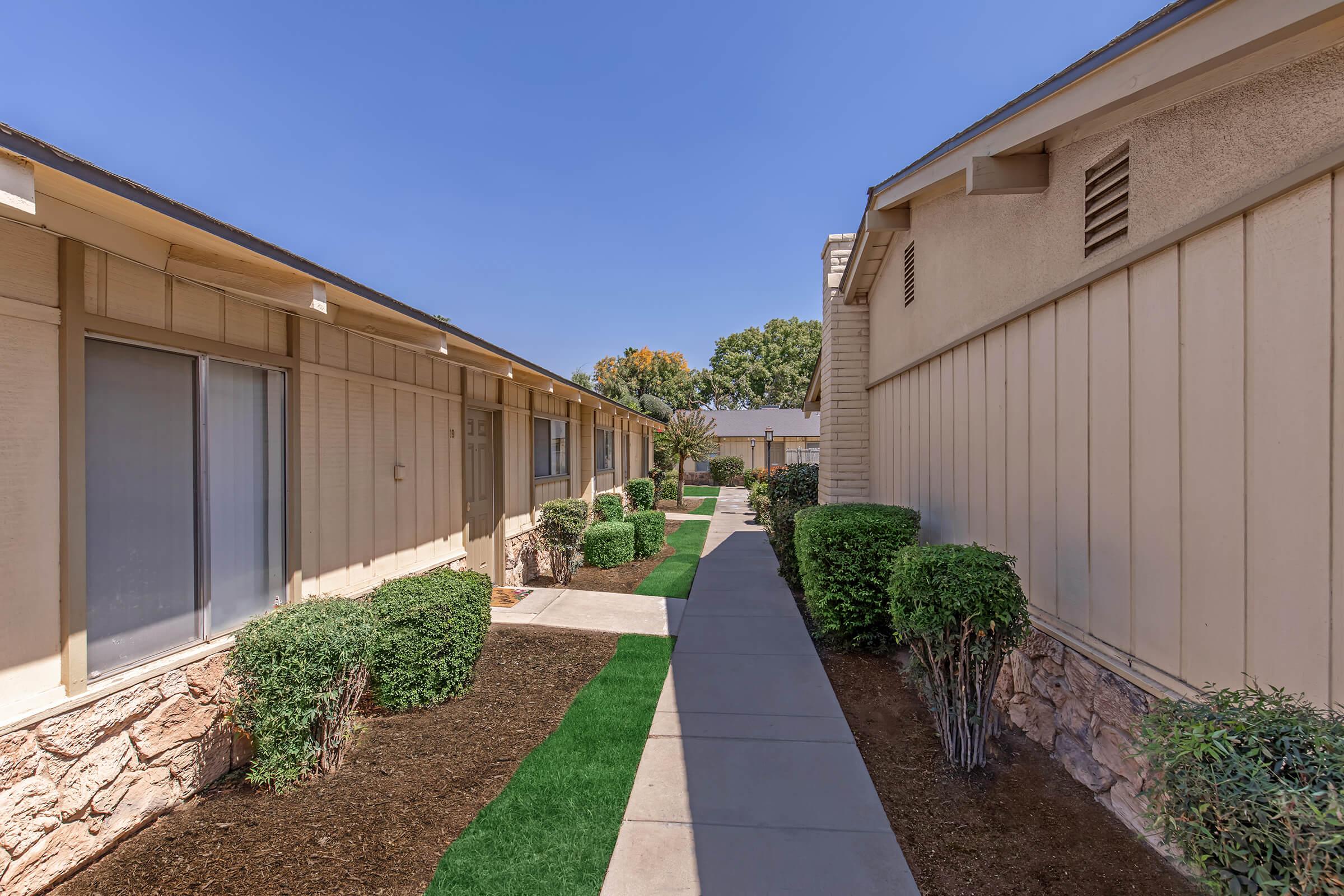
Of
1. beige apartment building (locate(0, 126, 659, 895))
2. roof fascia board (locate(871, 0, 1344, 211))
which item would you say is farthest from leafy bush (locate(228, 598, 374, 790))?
roof fascia board (locate(871, 0, 1344, 211))

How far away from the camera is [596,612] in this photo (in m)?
7.27

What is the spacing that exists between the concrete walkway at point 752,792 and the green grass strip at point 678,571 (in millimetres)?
2463

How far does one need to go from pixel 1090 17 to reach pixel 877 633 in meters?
5.36

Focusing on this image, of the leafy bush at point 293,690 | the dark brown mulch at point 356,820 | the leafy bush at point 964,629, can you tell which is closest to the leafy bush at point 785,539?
the leafy bush at point 964,629

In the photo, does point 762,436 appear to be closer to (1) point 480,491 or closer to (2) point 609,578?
(2) point 609,578

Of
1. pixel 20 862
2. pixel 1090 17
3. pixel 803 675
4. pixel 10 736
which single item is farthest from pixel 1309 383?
pixel 20 862

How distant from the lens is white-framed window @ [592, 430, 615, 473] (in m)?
13.8

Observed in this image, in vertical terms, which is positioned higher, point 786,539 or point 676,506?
point 786,539

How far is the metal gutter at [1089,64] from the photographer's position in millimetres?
2436

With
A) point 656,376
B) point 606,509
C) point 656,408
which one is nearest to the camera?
point 606,509

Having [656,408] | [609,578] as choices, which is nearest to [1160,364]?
[609,578]

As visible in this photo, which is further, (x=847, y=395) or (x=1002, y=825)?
(x=847, y=395)

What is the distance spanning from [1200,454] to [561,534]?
8.04 meters

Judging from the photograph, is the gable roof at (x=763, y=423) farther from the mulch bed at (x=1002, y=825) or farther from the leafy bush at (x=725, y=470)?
the mulch bed at (x=1002, y=825)
